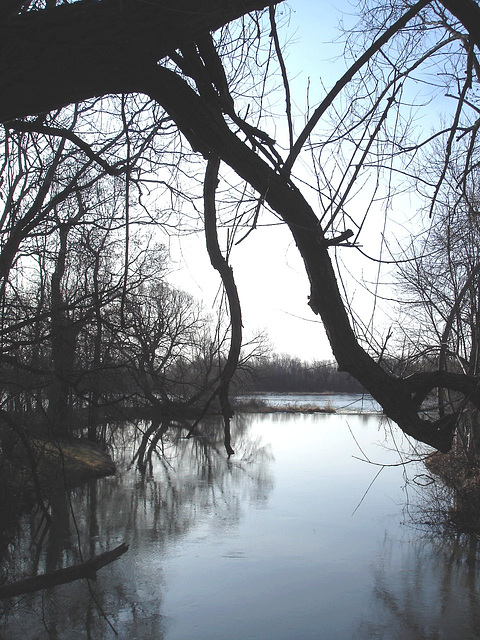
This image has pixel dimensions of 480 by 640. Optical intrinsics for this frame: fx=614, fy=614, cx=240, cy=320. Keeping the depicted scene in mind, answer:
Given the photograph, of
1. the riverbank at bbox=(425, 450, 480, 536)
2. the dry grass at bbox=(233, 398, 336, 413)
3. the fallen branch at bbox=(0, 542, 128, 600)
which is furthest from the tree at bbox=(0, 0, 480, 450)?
the dry grass at bbox=(233, 398, 336, 413)

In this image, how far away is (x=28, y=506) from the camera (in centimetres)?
853

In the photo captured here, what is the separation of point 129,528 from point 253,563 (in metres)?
2.22

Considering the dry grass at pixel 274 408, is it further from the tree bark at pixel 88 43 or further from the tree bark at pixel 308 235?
the tree bark at pixel 88 43

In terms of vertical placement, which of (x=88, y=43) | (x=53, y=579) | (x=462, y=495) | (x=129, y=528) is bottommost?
(x=129, y=528)

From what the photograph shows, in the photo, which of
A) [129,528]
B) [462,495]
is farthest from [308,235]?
[129,528]

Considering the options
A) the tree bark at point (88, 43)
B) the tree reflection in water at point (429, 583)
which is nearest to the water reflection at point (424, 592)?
the tree reflection in water at point (429, 583)

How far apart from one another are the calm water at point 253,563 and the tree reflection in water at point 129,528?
24mm

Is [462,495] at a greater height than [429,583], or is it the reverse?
[462,495]

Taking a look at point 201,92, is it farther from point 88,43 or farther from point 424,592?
Answer: point 424,592

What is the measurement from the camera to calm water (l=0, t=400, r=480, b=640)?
17.9ft

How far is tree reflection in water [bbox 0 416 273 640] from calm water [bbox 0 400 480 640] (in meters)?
0.02

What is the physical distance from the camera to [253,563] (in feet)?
23.5

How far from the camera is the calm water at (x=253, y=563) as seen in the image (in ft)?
17.9

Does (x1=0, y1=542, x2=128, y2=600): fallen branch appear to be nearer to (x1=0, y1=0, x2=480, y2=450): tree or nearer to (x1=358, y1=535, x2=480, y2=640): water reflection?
(x1=0, y1=0, x2=480, y2=450): tree
